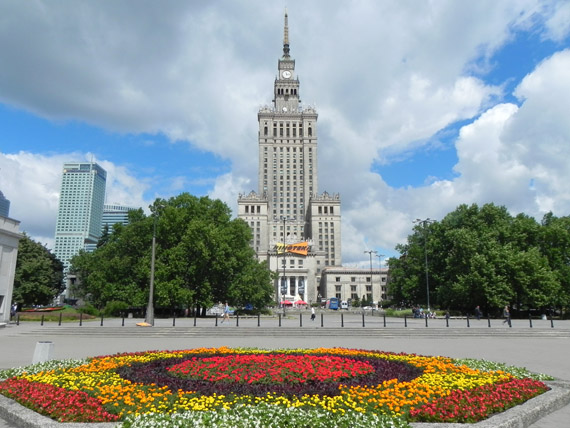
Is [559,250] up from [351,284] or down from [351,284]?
up

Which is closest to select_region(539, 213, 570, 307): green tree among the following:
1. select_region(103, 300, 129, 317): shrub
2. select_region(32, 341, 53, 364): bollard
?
select_region(103, 300, 129, 317): shrub

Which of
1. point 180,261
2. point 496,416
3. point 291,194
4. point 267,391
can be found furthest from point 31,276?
point 291,194

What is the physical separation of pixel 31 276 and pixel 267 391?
2221 inches

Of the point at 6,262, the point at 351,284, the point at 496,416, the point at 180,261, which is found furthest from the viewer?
the point at 351,284

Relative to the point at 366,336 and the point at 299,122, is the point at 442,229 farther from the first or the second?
the point at 299,122

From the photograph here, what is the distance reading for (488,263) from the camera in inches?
1762

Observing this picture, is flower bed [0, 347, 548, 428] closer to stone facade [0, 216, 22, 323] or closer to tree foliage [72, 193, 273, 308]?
stone facade [0, 216, 22, 323]

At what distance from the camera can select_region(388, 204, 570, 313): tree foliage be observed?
43.8 meters

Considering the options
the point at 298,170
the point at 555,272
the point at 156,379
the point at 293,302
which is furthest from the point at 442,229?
the point at 298,170

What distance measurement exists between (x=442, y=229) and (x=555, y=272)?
42.6 ft

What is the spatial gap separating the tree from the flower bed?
4929 cm

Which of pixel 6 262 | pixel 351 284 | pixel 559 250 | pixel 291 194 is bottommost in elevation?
pixel 6 262

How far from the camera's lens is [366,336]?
24938mm

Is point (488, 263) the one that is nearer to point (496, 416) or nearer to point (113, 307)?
point (113, 307)
